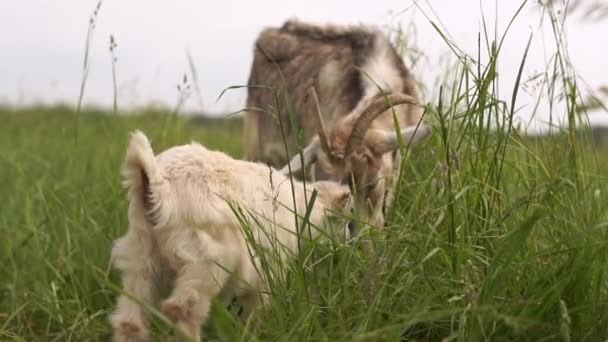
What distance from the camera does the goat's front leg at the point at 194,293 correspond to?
10.6 ft

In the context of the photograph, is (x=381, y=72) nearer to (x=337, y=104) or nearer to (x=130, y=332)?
(x=337, y=104)

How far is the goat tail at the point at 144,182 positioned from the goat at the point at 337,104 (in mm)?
1473

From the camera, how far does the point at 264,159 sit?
720cm

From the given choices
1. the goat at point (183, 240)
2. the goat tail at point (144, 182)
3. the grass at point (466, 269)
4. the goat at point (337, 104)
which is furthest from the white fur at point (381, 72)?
the goat tail at point (144, 182)

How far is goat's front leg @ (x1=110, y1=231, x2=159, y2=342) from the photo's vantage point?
3.34m

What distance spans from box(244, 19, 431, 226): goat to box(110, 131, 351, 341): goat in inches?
50.2

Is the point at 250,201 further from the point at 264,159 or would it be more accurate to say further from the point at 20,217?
the point at 264,159

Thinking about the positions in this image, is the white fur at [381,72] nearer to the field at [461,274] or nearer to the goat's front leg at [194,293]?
the field at [461,274]

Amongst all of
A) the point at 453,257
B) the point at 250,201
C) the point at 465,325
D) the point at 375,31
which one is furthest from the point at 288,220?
the point at 375,31

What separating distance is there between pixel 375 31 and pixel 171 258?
3.78 m

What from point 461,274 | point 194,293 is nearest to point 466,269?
point 461,274

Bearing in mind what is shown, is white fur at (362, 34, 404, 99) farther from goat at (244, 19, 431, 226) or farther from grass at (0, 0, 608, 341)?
grass at (0, 0, 608, 341)

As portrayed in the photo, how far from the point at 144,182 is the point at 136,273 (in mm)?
336

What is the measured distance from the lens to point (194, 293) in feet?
10.8
